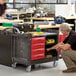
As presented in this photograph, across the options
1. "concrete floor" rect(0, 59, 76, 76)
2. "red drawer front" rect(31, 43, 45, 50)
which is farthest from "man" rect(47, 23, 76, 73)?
"red drawer front" rect(31, 43, 45, 50)

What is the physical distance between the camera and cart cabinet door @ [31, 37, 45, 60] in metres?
4.88

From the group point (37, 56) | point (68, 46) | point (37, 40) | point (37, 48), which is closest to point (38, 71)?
point (37, 56)

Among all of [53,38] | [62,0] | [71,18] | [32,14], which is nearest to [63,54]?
[53,38]

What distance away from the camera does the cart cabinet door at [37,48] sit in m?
4.88

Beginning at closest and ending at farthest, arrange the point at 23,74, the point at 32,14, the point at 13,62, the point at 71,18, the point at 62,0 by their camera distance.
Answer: the point at 23,74
the point at 13,62
the point at 71,18
the point at 32,14
the point at 62,0

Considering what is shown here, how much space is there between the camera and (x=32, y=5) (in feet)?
40.4

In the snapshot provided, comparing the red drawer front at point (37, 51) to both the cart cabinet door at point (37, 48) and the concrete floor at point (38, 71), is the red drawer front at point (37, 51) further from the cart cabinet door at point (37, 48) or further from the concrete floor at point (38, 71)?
the concrete floor at point (38, 71)

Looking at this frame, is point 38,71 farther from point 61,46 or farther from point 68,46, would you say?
point 68,46

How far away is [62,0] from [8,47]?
26.7 ft

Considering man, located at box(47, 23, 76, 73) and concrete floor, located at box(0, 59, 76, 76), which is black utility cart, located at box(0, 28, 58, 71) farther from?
man, located at box(47, 23, 76, 73)

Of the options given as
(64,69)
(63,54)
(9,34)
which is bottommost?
(64,69)

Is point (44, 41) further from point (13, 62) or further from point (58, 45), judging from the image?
point (13, 62)

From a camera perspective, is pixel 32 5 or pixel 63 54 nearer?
pixel 63 54

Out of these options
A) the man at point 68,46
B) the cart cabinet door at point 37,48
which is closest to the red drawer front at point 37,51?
the cart cabinet door at point 37,48
